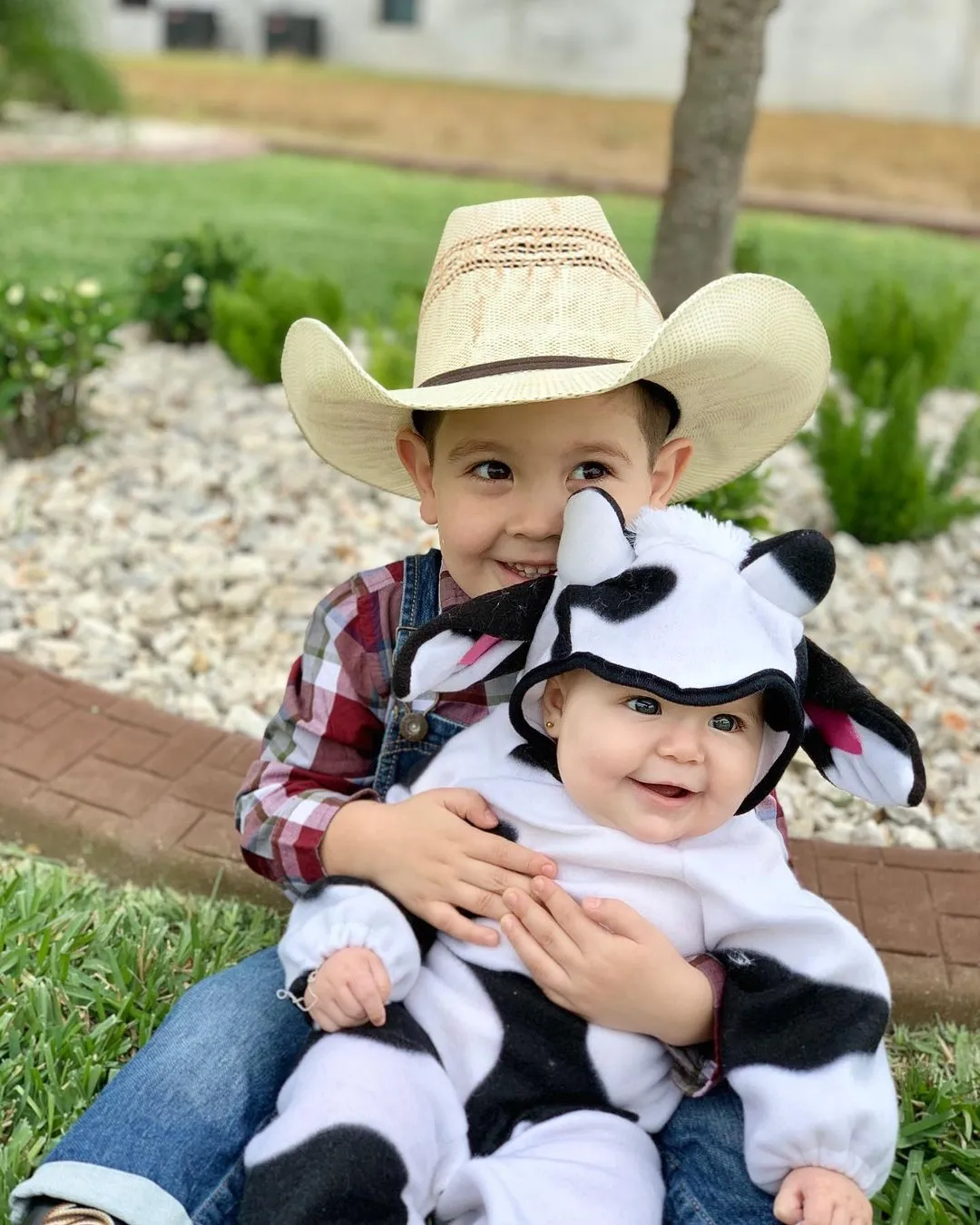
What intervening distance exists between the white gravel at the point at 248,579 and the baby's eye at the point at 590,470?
1.19 m

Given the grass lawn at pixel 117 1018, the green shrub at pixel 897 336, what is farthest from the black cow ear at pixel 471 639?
the green shrub at pixel 897 336

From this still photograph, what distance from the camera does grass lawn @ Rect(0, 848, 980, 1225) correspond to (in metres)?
1.83

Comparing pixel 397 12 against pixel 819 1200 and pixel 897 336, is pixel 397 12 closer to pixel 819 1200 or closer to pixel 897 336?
pixel 897 336

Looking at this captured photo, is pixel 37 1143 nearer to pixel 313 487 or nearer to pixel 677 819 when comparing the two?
pixel 677 819

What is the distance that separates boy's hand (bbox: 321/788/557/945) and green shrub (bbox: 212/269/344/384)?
291cm

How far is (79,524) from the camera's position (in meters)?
3.81

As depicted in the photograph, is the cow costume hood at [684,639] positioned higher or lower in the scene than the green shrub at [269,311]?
higher

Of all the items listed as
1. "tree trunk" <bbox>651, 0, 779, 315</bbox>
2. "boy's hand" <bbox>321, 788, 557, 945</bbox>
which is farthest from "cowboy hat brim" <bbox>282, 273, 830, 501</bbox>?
"tree trunk" <bbox>651, 0, 779, 315</bbox>

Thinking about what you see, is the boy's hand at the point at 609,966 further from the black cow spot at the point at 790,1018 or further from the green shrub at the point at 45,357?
the green shrub at the point at 45,357

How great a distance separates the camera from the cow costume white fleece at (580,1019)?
1504 mm

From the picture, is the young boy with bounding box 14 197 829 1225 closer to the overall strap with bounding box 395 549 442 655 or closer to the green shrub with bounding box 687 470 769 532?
the overall strap with bounding box 395 549 442 655

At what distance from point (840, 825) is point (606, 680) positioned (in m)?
1.32

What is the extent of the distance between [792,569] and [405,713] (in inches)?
23.0

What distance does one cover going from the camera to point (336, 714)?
190 centimetres
